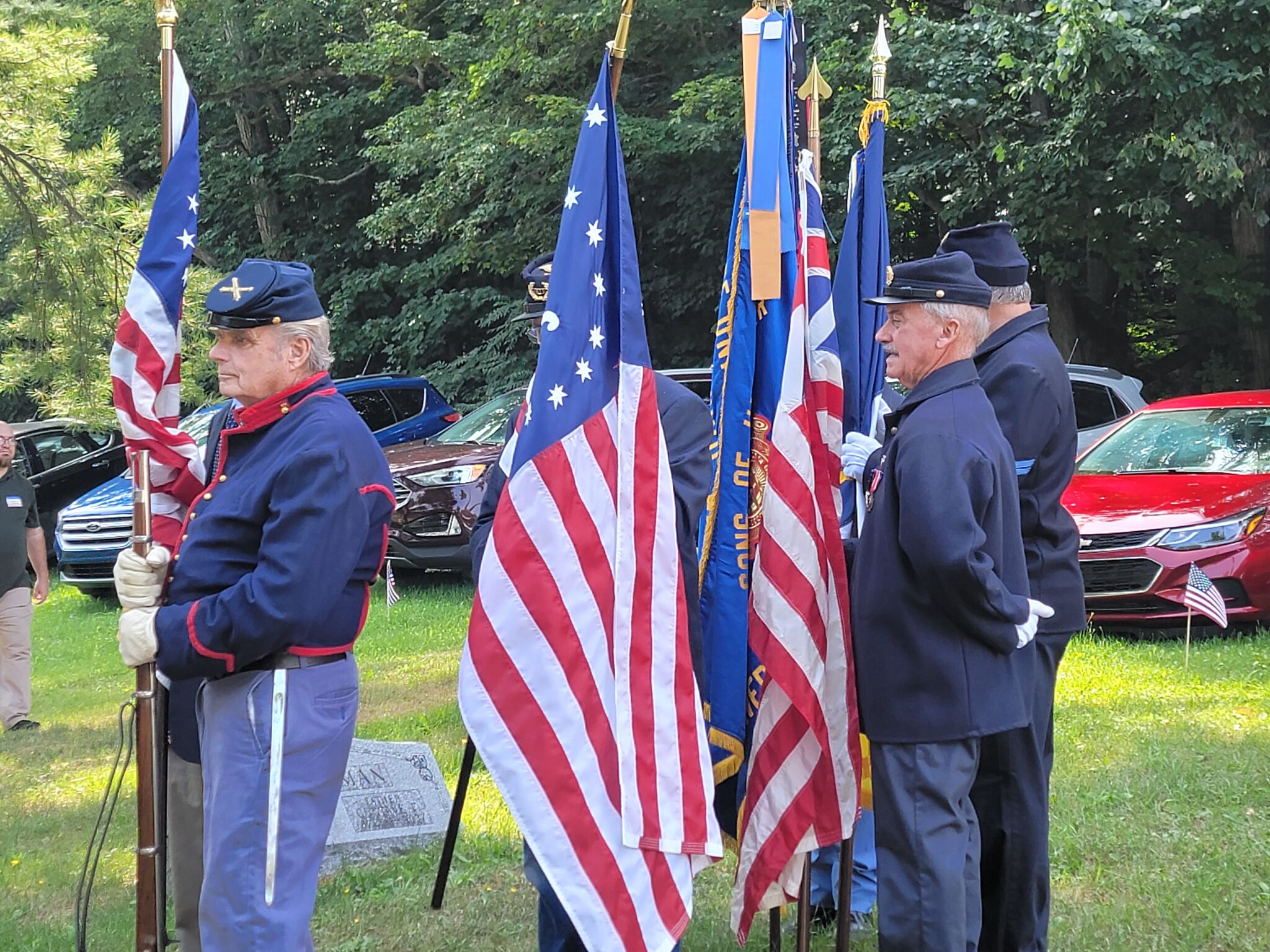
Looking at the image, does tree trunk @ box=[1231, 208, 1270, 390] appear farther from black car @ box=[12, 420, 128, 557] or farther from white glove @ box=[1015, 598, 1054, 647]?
black car @ box=[12, 420, 128, 557]

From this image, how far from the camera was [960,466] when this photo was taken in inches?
134

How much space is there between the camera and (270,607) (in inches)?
122

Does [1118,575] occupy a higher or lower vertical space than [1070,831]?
higher

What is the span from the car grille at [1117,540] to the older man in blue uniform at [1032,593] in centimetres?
506

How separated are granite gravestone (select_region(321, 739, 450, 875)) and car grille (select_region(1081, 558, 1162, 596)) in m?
4.96

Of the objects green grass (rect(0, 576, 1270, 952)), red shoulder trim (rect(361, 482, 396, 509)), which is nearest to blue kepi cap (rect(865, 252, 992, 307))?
red shoulder trim (rect(361, 482, 396, 509))

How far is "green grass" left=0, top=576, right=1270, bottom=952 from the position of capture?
4629 mm

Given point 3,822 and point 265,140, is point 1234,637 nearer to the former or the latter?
point 3,822

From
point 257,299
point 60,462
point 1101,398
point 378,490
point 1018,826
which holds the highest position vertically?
point 257,299

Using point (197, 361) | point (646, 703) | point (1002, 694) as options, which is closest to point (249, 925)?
point (646, 703)

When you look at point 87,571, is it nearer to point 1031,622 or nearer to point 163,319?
point 163,319

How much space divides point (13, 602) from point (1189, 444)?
8.39m

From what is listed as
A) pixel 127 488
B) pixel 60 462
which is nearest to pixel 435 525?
pixel 127 488

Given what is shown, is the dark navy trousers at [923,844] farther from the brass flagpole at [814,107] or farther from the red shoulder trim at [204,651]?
the brass flagpole at [814,107]
